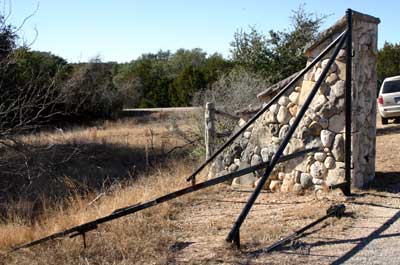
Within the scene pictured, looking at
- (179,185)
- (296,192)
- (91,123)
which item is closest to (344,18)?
(296,192)

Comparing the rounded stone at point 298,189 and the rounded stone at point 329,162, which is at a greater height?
the rounded stone at point 329,162

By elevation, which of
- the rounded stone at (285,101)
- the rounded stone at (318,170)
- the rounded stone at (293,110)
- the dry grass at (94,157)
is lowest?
the dry grass at (94,157)

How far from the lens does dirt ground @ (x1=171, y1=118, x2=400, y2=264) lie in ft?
14.3

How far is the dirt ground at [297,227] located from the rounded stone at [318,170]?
0.99 feet

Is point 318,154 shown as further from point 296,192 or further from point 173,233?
point 173,233

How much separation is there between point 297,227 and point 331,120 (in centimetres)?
210

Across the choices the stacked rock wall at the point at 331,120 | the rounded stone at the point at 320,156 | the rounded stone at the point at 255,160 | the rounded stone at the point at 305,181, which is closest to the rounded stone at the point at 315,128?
the stacked rock wall at the point at 331,120

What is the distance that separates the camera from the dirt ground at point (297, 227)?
4367 millimetres

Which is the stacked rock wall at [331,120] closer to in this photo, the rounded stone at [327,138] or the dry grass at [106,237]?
the rounded stone at [327,138]

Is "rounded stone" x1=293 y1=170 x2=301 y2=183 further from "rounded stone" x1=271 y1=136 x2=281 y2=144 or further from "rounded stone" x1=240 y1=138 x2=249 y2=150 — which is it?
"rounded stone" x1=240 y1=138 x2=249 y2=150

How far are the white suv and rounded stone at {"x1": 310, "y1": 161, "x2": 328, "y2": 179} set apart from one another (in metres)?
11.1

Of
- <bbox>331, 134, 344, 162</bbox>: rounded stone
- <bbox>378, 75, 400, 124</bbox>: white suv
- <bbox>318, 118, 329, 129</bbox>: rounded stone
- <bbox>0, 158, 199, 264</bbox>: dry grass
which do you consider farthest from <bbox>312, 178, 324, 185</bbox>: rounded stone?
<bbox>378, 75, 400, 124</bbox>: white suv

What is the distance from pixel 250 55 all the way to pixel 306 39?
2.18 metres

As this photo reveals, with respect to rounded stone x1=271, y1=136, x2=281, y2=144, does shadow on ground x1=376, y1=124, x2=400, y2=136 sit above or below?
below
